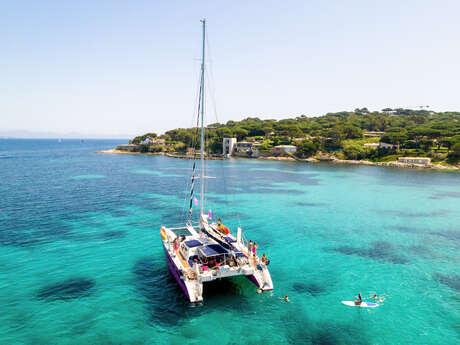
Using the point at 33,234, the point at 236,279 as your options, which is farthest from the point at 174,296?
the point at 33,234

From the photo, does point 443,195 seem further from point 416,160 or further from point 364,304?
point 416,160

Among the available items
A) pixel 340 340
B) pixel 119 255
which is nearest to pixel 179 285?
pixel 119 255

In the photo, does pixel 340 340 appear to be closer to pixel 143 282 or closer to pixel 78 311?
pixel 143 282

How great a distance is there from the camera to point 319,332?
17.5 meters

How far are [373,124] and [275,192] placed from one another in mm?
160592

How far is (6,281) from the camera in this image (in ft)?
75.2

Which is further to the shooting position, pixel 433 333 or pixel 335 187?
pixel 335 187

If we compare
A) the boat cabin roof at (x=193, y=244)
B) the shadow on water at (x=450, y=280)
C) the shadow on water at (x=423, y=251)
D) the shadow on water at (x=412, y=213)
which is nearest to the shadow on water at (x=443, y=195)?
the shadow on water at (x=412, y=213)

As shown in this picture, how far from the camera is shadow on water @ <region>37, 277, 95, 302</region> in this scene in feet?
68.7

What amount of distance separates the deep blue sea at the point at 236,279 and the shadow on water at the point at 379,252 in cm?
12

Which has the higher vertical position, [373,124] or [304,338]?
[373,124]

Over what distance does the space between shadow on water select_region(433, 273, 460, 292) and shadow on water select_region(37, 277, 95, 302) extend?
30.3 meters

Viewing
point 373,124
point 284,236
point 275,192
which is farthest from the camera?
point 373,124

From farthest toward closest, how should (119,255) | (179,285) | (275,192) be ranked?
(275,192), (119,255), (179,285)
